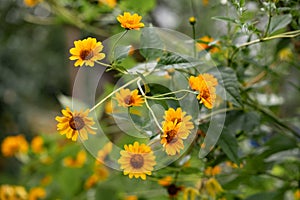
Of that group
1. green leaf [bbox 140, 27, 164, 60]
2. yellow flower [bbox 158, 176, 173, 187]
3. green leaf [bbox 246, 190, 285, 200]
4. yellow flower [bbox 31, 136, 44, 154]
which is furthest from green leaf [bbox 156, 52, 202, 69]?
yellow flower [bbox 31, 136, 44, 154]

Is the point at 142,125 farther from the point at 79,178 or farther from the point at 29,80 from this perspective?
the point at 29,80

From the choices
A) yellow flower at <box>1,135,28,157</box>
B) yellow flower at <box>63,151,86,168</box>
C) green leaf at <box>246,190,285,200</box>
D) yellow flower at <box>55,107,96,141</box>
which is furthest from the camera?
yellow flower at <box>1,135,28,157</box>

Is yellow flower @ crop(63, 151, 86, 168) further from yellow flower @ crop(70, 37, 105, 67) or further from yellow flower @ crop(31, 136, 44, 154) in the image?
yellow flower @ crop(70, 37, 105, 67)

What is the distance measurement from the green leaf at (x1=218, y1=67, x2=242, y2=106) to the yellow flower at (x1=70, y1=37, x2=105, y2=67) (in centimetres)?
14

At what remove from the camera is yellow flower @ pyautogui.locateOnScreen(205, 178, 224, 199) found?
544 millimetres

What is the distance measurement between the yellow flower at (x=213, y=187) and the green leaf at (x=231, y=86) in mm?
120

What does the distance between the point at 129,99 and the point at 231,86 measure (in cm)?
12

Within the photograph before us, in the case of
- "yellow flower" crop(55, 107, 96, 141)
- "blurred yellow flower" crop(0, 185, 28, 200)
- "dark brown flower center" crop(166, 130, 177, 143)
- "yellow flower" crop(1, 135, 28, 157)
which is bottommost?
"dark brown flower center" crop(166, 130, 177, 143)

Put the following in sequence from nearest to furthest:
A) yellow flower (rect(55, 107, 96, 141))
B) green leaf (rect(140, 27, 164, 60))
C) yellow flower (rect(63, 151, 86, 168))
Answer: yellow flower (rect(55, 107, 96, 141))
green leaf (rect(140, 27, 164, 60))
yellow flower (rect(63, 151, 86, 168))

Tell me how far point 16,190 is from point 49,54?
1.92 metres

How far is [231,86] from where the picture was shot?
45cm

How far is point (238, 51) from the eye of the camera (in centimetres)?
50

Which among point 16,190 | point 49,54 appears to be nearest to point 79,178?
point 16,190

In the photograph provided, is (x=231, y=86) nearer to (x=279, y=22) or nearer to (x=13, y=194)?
(x=279, y=22)
